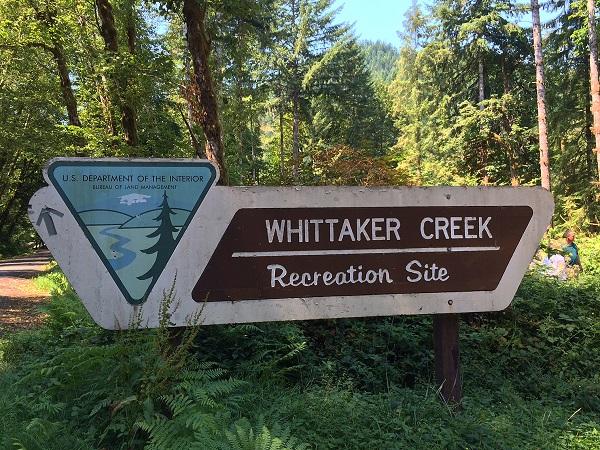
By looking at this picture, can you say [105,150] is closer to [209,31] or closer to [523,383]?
[209,31]

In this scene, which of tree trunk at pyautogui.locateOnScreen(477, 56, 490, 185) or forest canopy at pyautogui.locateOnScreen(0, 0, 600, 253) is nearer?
forest canopy at pyautogui.locateOnScreen(0, 0, 600, 253)

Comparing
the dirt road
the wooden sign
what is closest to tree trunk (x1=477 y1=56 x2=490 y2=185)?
the dirt road

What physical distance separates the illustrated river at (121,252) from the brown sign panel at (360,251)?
1.49 ft

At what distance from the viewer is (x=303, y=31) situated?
35281 millimetres

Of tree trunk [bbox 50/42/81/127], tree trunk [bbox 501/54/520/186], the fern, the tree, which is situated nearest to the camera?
the fern

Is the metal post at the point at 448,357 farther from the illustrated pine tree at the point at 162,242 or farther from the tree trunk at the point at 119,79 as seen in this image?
the tree trunk at the point at 119,79

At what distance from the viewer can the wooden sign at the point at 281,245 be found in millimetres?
3043

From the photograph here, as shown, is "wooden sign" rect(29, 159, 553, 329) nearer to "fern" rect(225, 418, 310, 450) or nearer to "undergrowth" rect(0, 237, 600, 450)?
"undergrowth" rect(0, 237, 600, 450)

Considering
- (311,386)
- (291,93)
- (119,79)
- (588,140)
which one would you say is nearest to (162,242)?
(311,386)

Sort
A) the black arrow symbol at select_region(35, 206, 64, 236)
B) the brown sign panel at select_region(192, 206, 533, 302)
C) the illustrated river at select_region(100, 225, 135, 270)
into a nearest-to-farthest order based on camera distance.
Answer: the black arrow symbol at select_region(35, 206, 64, 236)
the illustrated river at select_region(100, 225, 135, 270)
the brown sign panel at select_region(192, 206, 533, 302)

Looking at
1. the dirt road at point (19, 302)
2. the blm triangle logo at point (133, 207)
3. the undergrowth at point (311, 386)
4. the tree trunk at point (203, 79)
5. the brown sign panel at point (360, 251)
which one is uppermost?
the tree trunk at point (203, 79)

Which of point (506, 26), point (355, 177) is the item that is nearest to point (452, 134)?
point (506, 26)

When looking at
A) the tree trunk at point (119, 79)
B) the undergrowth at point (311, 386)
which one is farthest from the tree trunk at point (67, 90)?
the undergrowth at point (311, 386)

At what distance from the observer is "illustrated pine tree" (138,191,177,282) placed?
3.12m
